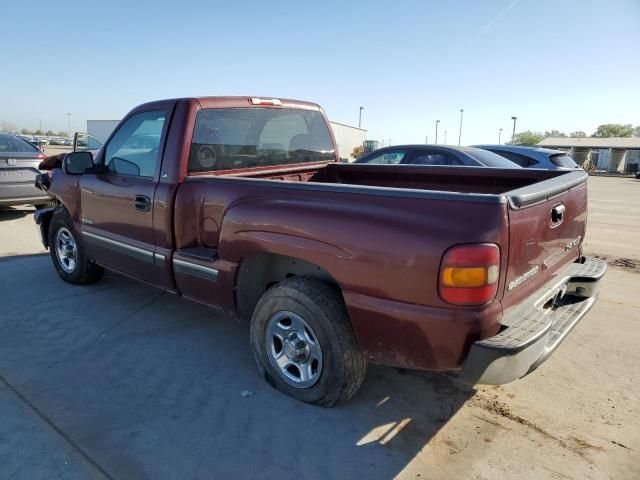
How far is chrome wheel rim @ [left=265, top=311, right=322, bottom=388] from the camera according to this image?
9.45ft

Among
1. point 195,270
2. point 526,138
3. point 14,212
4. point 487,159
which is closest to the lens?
point 195,270

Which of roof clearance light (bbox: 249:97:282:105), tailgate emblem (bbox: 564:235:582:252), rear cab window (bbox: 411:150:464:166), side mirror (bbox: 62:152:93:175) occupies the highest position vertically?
roof clearance light (bbox: 249:97:282:105)

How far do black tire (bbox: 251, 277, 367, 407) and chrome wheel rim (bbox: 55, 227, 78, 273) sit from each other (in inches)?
118

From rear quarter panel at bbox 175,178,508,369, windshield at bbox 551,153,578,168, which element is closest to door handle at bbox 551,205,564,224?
rear quarter panel at bbox 175,178,508,369

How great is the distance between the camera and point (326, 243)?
2.61m

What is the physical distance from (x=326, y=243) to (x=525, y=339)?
1.12m

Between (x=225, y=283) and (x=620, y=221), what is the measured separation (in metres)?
10.5

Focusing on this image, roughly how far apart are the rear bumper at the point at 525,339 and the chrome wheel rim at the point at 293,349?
933 millimetres

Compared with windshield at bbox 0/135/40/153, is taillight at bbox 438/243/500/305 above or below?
below

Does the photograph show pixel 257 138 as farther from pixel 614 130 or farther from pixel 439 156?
pixel 614 130

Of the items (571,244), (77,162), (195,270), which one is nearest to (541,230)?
(571,244)

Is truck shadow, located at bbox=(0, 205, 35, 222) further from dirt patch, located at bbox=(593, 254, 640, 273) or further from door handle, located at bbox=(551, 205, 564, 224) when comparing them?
dirt patch, located at bbox=(593, 254, 640, 273)

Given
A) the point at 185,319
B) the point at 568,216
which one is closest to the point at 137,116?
the point at 185,319

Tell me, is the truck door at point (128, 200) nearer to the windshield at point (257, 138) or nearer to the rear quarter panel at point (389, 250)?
the windshield at point (257, 138)
